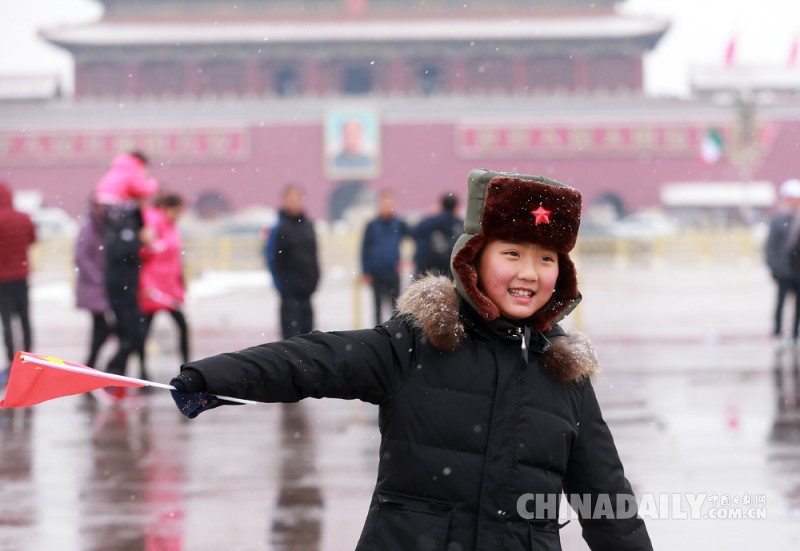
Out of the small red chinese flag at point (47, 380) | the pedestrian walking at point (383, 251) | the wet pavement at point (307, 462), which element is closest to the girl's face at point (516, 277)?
the small red chinese flag at point (47, 380)

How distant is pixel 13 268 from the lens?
22.9ft

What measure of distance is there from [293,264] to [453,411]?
470 centimetres

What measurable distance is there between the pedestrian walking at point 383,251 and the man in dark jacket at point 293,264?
5.13 feet

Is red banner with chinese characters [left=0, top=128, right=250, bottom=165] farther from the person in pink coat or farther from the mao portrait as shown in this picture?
the person in pink coat

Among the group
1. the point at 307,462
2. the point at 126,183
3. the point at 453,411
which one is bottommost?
the point at 307,462

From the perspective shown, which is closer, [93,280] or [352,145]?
[93,280]

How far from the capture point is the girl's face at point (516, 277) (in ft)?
6.84

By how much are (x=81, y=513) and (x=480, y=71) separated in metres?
33.8

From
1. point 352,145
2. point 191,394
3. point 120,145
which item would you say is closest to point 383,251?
point 191,394

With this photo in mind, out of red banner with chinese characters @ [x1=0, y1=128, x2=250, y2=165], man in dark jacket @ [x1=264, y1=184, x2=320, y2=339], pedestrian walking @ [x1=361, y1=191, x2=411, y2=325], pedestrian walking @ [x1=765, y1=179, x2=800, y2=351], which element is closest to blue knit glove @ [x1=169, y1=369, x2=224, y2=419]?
man in dark jacket @ [x1=264, y1=184, x2=320, y2=339]

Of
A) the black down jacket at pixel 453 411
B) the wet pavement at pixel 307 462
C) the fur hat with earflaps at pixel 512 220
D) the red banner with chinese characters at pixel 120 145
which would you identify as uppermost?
the fur hat with earflaps at pixel 512 220

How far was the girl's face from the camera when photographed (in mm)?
2086

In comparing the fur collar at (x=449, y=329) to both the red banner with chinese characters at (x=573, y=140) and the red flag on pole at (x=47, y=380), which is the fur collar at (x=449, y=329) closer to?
the red flag on pole at (x=47, y=380)

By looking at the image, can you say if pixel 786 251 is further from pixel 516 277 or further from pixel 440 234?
pixel 516 277
